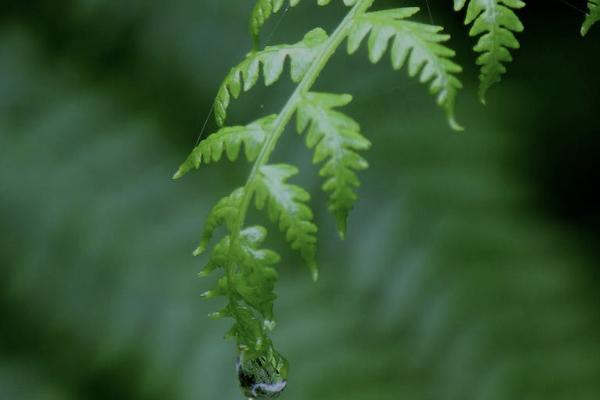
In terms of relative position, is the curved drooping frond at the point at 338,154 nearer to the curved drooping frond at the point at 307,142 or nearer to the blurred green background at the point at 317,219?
the curved drooping frond at the point at 307,142

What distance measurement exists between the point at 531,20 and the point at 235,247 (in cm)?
59

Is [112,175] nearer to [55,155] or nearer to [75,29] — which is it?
[55,155]

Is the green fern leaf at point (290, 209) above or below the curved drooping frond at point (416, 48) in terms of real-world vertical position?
below

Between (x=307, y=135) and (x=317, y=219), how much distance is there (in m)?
0.52

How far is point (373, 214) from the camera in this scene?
1.03 metres

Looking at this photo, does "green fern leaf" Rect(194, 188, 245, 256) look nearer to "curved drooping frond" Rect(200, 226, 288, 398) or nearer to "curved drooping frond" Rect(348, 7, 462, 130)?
"curved drooping frond" Rect(200, 226, 288, 398)

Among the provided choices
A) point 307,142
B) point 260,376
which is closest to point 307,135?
A: point 307,142

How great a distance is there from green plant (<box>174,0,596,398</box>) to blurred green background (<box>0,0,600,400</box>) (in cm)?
39

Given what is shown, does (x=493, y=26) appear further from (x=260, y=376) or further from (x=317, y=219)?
(x=317, y=219)

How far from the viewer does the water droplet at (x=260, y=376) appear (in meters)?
0.74

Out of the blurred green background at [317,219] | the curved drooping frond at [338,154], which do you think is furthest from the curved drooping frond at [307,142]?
the blurred green background at [317,219]

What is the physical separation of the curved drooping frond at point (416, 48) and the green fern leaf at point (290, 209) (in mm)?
99

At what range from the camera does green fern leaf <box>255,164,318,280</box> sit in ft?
1.83

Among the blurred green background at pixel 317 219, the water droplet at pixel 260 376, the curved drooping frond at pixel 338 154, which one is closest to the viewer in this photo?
the curved drooping frond at pixel 338 154
